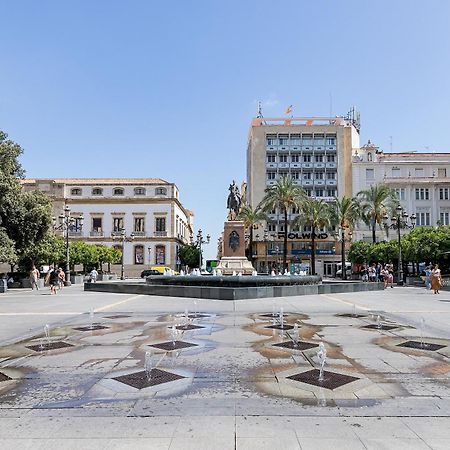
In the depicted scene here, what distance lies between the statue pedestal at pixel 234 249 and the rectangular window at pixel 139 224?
42.5m

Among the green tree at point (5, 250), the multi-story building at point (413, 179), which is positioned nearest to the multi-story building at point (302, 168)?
the multi-story building at point (413, 179)

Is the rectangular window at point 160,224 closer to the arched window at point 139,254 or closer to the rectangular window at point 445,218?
the arched window at point 139,254

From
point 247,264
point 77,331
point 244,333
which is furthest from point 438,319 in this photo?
point 247,264

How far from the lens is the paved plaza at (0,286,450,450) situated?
4.30 m

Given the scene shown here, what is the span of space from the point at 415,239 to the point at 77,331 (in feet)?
115

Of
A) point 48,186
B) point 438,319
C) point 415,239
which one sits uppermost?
point 48,186

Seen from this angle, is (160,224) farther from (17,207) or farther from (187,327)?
(187,327)

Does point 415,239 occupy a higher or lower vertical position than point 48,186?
lower

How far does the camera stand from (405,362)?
24.6 feet

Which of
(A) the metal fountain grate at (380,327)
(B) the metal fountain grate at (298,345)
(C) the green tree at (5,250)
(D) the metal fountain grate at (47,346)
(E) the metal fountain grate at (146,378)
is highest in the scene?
(C) the green tree at (5,250)

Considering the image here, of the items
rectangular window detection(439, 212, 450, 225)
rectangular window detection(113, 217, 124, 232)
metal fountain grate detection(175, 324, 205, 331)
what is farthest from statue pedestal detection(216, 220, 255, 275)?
rectangular window detection(439, 212, 450, 225)

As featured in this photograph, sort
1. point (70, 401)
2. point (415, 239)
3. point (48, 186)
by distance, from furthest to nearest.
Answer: point (48, 186)
point (415, 239)
point (70, 401)

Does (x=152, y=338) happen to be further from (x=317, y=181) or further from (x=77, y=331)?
(x=317, y=181)

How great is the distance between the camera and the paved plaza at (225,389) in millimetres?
4305
